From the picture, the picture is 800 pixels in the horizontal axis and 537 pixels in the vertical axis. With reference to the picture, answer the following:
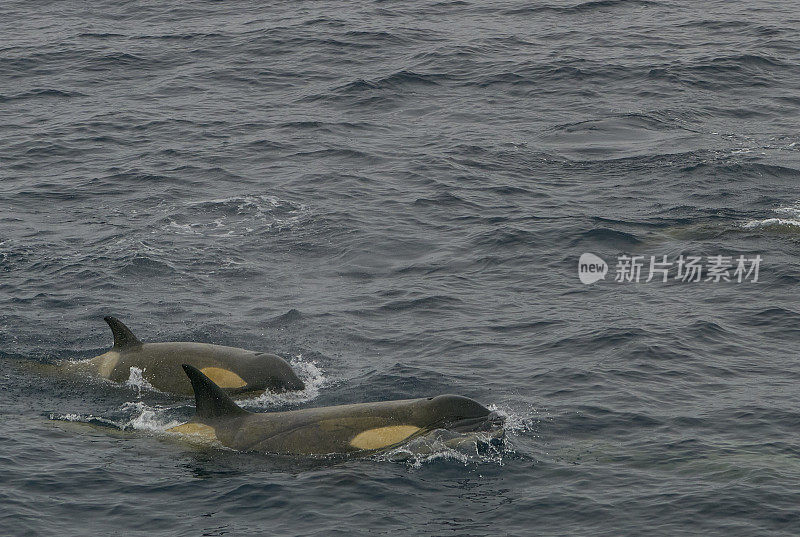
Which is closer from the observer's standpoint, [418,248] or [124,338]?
[124,338]

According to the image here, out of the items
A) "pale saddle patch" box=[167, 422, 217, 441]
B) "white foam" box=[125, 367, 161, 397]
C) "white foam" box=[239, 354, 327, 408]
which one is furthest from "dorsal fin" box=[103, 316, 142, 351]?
"pale saddle patch" box=[167, 422, 217, 441]

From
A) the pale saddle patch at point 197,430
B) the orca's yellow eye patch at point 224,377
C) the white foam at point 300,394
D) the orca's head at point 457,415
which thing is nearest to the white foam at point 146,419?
the pale saddle patch at point 197,430

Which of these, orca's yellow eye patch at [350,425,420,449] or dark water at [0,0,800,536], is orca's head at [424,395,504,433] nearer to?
orca's yellow eye patch at [350,425,420,449]

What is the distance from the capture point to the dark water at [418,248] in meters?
18.3

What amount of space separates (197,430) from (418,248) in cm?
1183

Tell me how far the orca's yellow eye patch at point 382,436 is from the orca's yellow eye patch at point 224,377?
12.0ft

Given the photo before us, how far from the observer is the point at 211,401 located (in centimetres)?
1998

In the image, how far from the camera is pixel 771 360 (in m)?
23.4

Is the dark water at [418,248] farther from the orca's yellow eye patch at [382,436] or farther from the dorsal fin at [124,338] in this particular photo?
the dorsal fin at [124,338]

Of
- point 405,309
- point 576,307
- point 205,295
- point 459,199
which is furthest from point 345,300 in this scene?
point 459,199

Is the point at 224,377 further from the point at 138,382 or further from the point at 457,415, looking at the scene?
the point at 457,415

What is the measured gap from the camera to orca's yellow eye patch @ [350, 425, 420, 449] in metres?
18.9

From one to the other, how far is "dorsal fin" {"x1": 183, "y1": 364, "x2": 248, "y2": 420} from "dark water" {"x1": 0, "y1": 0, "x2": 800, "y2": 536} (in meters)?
0.91

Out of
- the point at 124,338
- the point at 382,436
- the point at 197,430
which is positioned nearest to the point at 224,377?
the point at 197,430
